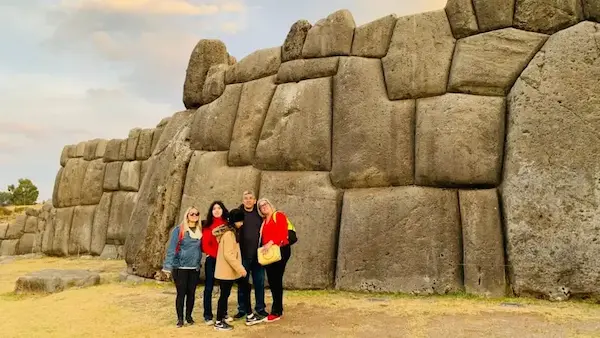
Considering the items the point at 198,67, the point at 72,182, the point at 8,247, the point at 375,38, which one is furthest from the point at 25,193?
the point at 375,38

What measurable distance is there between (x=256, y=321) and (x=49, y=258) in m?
15.6

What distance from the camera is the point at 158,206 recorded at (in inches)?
417

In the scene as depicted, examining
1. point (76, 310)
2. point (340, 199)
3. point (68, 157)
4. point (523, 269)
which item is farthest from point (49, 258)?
point (523, 269)

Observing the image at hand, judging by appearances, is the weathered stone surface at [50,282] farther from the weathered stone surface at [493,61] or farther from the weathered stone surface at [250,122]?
the weathered stone surface at [493,61]

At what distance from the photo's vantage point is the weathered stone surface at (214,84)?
37.0ft

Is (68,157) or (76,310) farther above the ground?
(68,157)

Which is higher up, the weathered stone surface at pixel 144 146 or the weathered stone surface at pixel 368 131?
the weathered stone surface at pixel 144 146

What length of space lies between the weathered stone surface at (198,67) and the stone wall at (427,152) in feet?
6.05

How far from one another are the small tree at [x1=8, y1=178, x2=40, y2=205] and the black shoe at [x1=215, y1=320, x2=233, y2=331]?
5333cm

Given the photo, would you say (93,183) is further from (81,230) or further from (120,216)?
(120,216)

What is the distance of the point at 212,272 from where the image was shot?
21.0 feet

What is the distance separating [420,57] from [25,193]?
54.0 metres

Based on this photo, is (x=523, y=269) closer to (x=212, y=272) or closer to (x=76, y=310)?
(x=212, y=272)

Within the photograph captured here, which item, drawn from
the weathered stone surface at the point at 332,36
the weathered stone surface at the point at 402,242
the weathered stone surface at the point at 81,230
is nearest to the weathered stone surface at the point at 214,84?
the weathered stone surface at the point at 332,36
